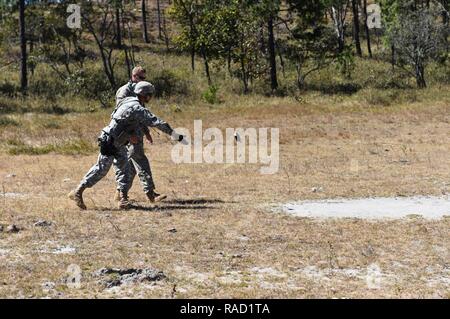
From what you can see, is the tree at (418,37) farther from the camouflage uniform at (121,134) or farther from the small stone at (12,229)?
the small stone at (12,229)

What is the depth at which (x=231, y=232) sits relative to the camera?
7812 millimetres

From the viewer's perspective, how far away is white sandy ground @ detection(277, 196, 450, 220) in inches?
348

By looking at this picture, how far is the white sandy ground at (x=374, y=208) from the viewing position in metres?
8.85

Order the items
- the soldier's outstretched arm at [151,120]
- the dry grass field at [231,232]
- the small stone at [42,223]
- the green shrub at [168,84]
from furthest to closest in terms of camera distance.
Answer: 1. the green shrub at [168,84]
2. the soldier's outstretched arm at [151,120]
3. the small stone at [42,223]
4. the dry grass field at [231,232]

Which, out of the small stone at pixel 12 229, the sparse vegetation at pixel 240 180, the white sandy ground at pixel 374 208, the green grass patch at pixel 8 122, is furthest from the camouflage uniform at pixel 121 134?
the green grass patch at pixel 8 122

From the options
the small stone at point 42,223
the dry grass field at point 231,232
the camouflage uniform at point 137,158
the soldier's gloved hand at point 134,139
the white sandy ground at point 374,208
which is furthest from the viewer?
the camouflage uniform at point 137,158

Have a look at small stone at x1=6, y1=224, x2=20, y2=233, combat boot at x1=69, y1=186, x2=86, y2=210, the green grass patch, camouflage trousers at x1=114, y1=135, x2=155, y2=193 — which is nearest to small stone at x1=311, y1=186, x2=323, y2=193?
camouflage trousers at x1=114, y1=135, x2=155, y2=193

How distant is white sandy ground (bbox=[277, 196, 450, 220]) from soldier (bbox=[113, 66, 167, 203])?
6.51 ft

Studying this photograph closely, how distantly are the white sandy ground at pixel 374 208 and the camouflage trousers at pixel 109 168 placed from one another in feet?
7.47

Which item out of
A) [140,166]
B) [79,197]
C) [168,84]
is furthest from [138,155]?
[168,84]

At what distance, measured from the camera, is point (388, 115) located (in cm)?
2258

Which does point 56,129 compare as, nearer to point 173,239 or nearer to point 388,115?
point 388,115

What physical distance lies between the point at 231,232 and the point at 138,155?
264 cm

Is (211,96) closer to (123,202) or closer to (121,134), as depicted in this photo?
(121,134)
